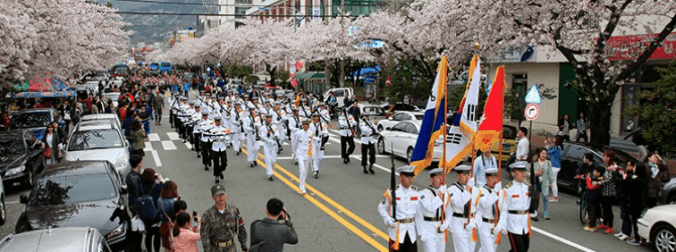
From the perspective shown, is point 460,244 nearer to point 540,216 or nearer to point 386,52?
point 540,216

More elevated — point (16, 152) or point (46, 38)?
point (46, 38)

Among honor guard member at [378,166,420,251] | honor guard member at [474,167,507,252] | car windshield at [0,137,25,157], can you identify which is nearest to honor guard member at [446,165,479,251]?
honor guard member at [474,167,507,252]

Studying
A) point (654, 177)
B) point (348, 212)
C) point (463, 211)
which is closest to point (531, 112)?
point (654, 177)

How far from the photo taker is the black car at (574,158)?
14.4 meters

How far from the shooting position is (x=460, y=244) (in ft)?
26.6

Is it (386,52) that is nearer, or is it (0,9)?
(0,9)

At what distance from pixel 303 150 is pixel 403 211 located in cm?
701

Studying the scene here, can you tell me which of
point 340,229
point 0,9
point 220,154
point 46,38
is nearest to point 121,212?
point 340,229

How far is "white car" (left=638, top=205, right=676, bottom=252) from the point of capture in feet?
30.5

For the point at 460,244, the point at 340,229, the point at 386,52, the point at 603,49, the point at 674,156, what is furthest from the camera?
the point at 386,52

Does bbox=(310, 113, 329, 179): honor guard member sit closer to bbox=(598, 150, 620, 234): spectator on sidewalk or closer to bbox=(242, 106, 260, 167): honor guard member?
bbox=(242, 106, 260, 167): honor guard member

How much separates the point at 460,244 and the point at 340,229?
320 centimetres

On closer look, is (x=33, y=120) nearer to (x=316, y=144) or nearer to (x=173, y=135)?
(x=173, y=135)

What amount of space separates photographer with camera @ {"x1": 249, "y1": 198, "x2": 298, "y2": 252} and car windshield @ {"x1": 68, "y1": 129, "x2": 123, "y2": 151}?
440 inches
